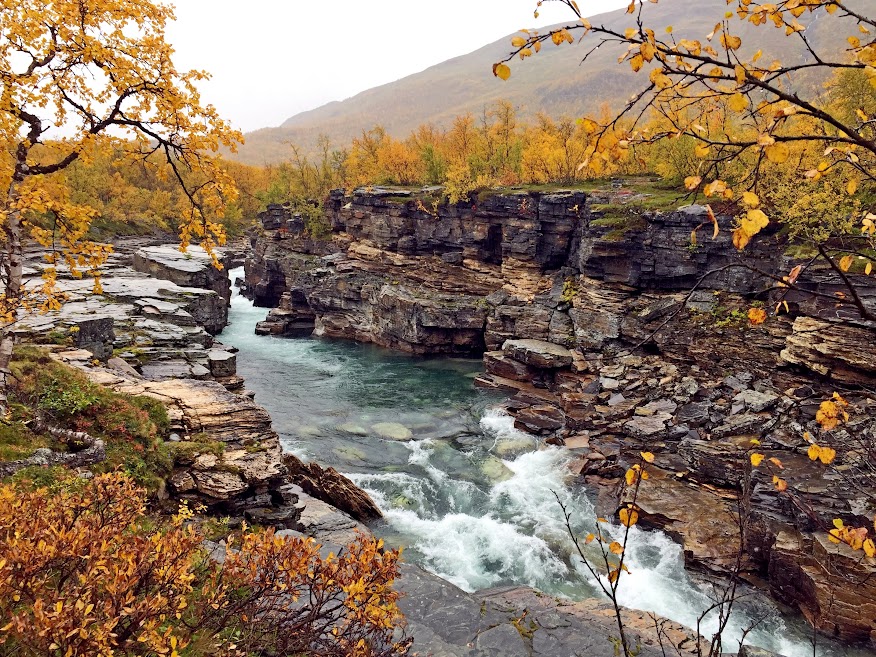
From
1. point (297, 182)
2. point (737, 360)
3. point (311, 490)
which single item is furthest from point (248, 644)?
point (297, 182)

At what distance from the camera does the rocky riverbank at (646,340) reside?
1502 cm

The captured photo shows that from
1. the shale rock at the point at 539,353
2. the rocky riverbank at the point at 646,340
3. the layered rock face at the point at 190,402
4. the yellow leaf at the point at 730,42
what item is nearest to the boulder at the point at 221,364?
the layered rock face at the point at 190,402

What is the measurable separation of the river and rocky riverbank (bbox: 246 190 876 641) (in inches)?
51.9

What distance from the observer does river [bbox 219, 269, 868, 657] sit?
1502 centimetres

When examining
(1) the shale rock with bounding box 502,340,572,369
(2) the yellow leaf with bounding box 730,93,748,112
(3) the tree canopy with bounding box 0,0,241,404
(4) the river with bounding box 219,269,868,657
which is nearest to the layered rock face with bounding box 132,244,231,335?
(4) the river with bounding box 219,269,868,657

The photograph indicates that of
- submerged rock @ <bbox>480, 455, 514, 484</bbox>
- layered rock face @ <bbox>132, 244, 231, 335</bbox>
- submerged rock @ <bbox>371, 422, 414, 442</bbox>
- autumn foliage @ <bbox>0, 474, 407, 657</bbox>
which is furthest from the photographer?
layered rock face @ <bbox>132, 244, 231, 335</bbox>

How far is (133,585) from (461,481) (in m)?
18.5

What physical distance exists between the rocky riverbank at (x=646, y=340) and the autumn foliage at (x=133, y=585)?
3966mm

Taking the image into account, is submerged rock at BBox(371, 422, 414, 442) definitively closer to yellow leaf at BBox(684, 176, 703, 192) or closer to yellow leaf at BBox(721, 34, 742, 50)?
yellow leaf at BBox(684, 176, 703, 192)

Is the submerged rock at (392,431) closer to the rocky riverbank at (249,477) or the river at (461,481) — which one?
the river at (461,481)

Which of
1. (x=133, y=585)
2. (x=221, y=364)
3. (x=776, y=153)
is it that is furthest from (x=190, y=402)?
(x=776, y=153)

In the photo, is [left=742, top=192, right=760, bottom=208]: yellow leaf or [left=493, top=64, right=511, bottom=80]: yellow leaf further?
[left=493, top=64, right=511, bottom=80]: yellow leaf

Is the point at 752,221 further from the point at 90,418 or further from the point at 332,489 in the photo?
the point at 332,489

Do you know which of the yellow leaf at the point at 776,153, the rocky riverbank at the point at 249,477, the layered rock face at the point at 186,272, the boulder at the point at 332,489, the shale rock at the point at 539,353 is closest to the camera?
the yellow leaf at the point at 776,153
